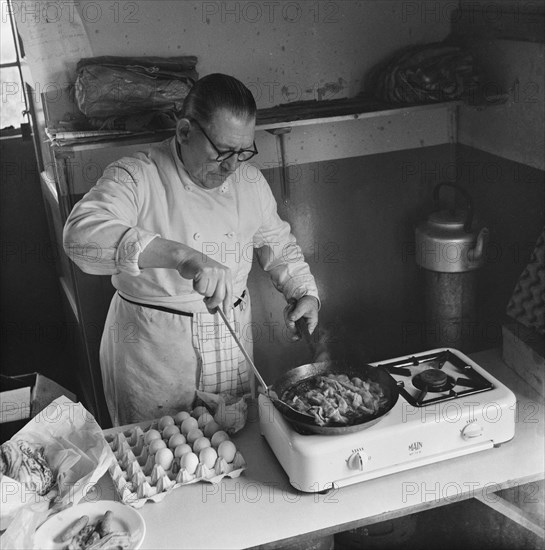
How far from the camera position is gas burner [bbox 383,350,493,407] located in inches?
87.7

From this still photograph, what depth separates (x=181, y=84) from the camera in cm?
323

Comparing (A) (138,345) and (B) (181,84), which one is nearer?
(A) (138,345)

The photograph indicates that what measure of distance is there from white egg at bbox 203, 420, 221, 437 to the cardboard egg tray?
0.37 feet

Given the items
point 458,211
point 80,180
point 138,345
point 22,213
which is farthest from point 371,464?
point 22,213

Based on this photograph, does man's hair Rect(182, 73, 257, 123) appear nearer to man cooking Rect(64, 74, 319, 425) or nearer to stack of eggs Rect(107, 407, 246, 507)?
man cooking Rect(64, 74, 319, 425)

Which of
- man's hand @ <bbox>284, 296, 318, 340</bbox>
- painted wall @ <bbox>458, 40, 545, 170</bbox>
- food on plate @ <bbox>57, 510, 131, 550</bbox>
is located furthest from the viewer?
painted wall @ <bbox>458, 40, 545, 170</bbox>

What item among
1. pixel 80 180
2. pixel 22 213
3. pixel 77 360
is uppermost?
pixel 80 180

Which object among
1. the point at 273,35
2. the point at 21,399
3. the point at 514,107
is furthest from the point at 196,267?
the point at 514,107

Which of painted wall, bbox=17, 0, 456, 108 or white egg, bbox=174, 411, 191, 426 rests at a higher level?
painted wall, bbox=17, 0, 456, 108

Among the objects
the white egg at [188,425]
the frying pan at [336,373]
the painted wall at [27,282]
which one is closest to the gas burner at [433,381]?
the frying pan at [336,373]

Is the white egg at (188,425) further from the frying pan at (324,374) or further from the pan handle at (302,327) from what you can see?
the pan handle at (302,327)

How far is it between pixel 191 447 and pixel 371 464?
0.54 m

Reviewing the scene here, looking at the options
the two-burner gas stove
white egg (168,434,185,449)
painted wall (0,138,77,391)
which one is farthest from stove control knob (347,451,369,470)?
painted wall (0,138,77,391)

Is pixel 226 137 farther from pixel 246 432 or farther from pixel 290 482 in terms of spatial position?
pixel 290 482
